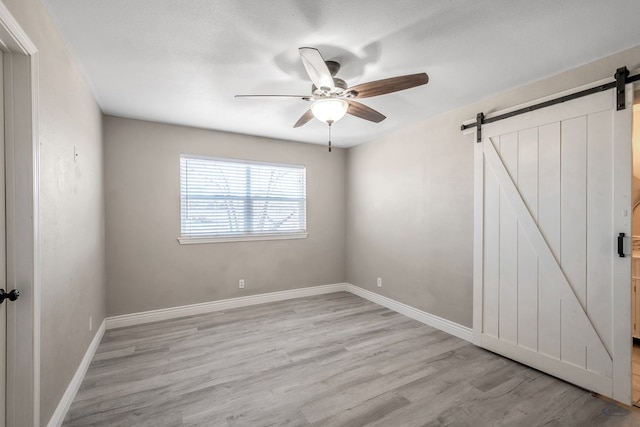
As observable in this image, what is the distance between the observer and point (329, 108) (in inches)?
83.2

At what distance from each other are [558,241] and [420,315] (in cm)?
174

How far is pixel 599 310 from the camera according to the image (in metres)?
2.08

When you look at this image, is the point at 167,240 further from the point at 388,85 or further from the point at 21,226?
the point at 388,85

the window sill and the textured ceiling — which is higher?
the textured ceiling

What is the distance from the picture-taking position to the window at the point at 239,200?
3775mm

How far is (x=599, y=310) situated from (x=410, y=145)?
241cm

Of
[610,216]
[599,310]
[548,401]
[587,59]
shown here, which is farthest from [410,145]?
[548,401]

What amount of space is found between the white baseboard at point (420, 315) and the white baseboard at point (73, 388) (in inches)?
131

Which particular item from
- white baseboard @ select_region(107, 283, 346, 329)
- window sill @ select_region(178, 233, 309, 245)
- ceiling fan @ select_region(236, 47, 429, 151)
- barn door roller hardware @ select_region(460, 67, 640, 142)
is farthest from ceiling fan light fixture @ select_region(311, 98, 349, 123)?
white baseboard @ select_region(107, 283, 346, 329)

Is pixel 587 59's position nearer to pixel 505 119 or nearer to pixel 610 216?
pixel 505 119

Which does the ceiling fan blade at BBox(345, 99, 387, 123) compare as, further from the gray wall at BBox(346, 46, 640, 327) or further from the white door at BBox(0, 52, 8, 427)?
the white door at BBox(0, 52, 8, 427)

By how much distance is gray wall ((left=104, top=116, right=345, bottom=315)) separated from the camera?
335 centimetres

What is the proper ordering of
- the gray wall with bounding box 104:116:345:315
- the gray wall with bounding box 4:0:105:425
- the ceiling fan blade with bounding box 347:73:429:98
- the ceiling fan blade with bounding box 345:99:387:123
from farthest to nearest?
1. the gray wall with bounding box 104:116:345:315
2. the ceiling fan blade with bounding box 345:99:387:123
3. the ceiling fan blade with bounding box 347:73:429:98
4. the gray wall with bounding box 4:0:105:425

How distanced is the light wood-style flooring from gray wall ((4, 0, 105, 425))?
1.36ft
